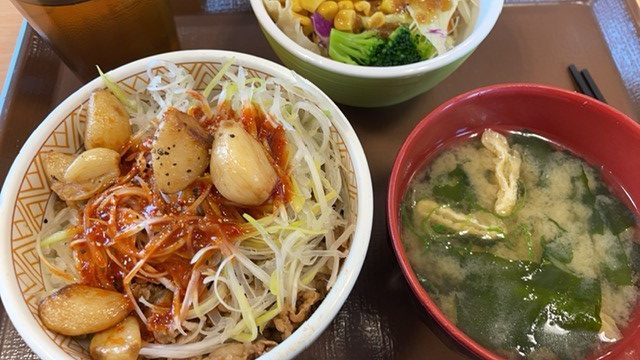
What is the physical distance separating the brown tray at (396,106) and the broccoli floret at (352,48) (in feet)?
Answer: 0.66

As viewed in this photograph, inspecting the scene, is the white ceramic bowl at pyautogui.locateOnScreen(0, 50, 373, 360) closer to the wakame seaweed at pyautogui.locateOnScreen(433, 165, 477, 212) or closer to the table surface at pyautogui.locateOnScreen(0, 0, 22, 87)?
the wakame seaweed at pyautogui.locateOnScreen(433, 165, 477, 212)

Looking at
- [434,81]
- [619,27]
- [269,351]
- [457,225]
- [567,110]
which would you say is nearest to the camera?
[269,351]

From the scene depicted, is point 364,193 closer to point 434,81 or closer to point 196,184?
point 196,184

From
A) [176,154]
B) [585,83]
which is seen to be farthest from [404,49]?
[176,154]

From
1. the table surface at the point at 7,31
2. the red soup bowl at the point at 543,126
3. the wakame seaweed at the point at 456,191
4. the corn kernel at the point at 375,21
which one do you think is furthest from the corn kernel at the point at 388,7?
the table surface at the point at 7,31

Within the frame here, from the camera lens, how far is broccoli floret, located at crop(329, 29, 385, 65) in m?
1.69

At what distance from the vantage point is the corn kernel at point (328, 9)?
1.80 metres

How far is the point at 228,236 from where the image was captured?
1.25 meters

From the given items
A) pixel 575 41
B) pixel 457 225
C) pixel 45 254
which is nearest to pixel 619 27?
pixel 575 41

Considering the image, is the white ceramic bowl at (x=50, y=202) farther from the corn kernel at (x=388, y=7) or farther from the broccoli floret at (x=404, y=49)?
the corn kernel at (x=388, y=7)

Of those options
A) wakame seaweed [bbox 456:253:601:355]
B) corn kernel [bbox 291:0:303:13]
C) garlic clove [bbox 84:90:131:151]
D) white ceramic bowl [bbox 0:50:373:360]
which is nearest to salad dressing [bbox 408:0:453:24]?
corn kernel [bbox 291:0:303:13]

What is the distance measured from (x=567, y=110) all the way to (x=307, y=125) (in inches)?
30.7

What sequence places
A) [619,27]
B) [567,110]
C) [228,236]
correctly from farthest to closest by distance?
1. [619,27]
2. [567,110]
3. [228,236]

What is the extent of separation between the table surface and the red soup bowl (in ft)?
5.03
